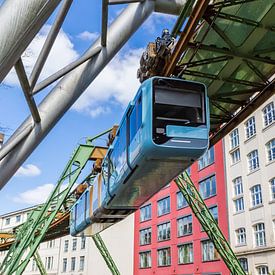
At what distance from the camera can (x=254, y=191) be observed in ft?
113

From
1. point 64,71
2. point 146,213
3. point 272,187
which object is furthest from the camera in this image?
point 146,213

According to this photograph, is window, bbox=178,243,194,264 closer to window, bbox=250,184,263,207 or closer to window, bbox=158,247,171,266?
window, bbox=158,247,171,266

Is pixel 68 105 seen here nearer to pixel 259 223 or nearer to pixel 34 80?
pixel 34 80

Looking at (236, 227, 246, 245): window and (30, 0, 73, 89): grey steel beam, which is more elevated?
(236, 227, 246, 245): window

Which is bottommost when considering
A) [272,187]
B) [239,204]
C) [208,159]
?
[239,204]

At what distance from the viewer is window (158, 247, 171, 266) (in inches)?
1821

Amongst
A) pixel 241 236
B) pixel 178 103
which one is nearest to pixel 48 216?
pixel 178 103

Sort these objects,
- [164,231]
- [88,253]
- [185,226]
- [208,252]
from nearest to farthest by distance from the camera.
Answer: [208,252], [185,226], [164,231], [88,253]

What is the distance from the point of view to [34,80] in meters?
4.40

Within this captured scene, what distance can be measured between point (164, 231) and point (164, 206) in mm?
2945

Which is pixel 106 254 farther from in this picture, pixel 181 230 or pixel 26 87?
pixel 26 87

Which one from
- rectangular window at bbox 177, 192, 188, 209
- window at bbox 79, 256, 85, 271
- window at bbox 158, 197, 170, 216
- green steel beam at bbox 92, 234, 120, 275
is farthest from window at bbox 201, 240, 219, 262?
window at bbox 79, 256, 85, 271

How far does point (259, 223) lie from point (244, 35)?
1084 inches

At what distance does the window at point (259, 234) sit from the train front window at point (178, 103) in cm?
2773
